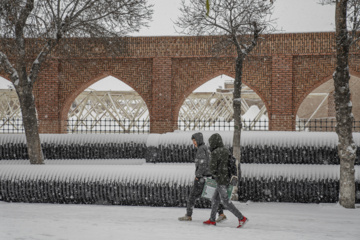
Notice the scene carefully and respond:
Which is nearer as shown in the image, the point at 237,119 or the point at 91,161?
the point at 237,119

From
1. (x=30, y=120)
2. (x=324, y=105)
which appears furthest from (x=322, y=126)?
(x=30, y=120)

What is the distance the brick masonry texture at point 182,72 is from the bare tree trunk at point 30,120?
16.2ft

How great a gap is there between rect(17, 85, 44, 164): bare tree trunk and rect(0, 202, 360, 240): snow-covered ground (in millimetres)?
1915

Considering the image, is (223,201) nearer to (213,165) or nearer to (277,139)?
(213,165)

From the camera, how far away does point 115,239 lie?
17.4ft

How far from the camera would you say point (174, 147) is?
1118 centimetres

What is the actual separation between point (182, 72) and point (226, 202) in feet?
33.1

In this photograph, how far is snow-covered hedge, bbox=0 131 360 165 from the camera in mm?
10625

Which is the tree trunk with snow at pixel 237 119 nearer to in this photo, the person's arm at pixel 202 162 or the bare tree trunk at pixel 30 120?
the person's arm at pixel 202 162

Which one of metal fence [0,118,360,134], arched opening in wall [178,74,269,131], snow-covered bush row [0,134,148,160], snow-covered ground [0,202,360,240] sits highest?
arched opening in wall [178,74,269,131]

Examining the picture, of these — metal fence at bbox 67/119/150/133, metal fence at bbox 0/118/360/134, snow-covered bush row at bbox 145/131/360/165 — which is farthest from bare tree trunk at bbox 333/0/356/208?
metal fence at bbox 67/119/150/133

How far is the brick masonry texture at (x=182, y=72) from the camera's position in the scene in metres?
15.5

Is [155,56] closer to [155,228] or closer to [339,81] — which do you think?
[339,81]

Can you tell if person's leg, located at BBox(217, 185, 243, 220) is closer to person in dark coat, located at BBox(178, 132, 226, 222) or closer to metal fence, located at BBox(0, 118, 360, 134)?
person in dark coat, located at BBox(178, 132, 226, 222)
